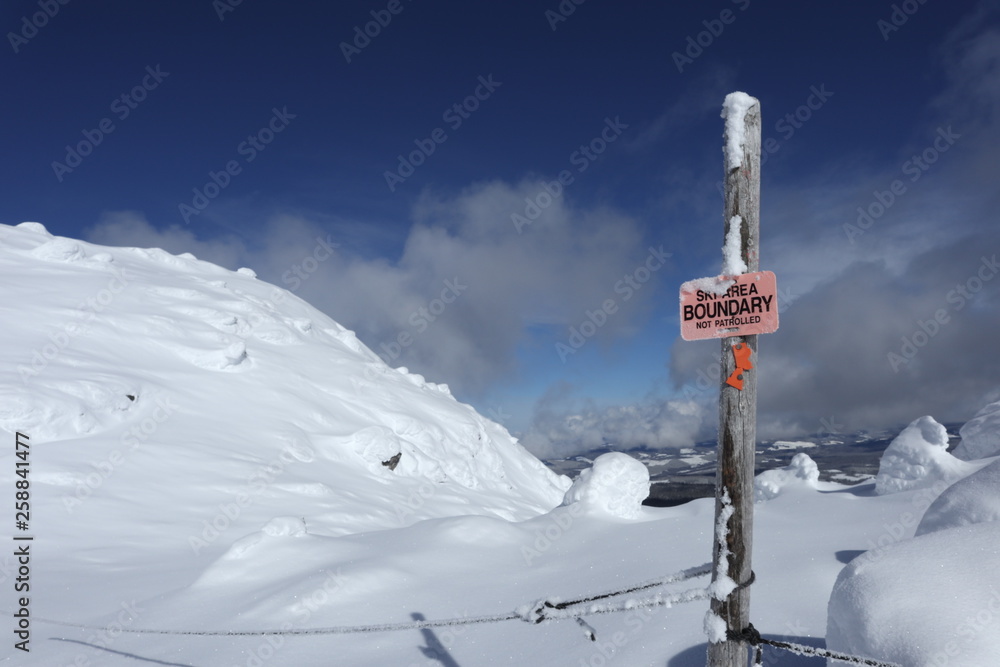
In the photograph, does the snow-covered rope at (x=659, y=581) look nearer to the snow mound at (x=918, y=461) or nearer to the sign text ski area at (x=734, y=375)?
the sign text ski area at (x=734, y=375)

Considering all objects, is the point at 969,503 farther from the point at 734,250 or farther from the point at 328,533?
the point at 328,533

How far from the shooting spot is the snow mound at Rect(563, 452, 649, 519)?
10.6 metres

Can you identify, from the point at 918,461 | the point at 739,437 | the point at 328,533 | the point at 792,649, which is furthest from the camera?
the point at 328,533

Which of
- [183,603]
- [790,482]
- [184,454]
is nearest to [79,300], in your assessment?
[184,454]

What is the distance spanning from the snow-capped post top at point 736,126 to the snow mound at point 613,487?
335 inches

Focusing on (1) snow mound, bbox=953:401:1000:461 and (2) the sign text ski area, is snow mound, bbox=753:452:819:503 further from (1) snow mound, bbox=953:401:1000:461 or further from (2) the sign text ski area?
(2) the sign text ski area

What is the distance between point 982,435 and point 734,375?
46.8 ft

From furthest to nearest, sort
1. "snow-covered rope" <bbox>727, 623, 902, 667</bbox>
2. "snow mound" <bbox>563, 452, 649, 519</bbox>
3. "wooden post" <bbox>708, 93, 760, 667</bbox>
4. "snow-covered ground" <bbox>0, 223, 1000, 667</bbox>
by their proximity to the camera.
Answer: "snow mound" <bbox>563, 452, 649, 519</bbox>
"snow-covered ground" <bbox>0, 223, 1000, 667</bbox>
"wooden post" <bbox>708, 93, 760, 667</bbox>
"snow-covered rope" <bbox>727, 623, 902, 667</bbox>

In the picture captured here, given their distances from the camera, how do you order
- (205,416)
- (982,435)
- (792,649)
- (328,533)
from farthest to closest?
(205,416)
(328,533)
(982,435)
(792,649)

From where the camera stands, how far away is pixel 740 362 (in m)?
2.93

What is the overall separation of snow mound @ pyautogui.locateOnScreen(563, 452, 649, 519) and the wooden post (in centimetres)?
733

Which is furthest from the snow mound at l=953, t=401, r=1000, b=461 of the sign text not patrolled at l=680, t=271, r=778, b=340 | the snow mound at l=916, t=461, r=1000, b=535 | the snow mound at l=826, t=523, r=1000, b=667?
the sign text not patrolled at l=680, t=271, r=778, b=340

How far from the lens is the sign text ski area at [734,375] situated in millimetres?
2941

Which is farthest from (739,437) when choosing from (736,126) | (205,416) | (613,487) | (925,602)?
(205,416)
